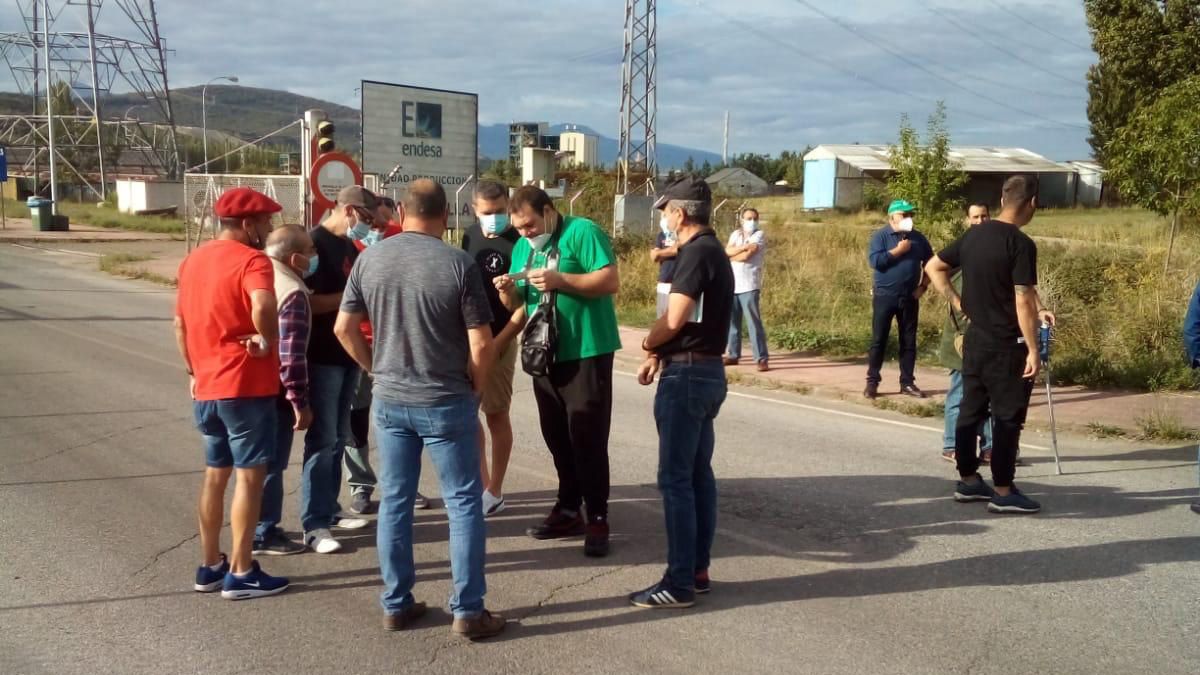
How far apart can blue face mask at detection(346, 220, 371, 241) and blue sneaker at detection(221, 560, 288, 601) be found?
1.83 m

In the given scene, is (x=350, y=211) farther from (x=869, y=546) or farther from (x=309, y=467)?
(x=869, y=546)

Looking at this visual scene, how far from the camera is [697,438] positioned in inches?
191

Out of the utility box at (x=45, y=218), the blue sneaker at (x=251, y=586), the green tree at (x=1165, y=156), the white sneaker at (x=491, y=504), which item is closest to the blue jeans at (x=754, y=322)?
the white sneaker at (x=491, y=504)

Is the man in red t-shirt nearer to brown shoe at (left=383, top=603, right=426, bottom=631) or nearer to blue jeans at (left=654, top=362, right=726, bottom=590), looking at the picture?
brown shoe at (left=383, top=603, right=426, bottom=631)

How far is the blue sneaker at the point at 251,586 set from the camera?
4977mm

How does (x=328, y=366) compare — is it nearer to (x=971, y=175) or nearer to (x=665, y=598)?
(x=665, y=598)

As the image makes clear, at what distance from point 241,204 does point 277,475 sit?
161cm

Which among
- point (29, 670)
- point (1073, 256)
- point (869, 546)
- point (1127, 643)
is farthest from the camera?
point (1073, 256)

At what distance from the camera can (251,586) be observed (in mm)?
5008

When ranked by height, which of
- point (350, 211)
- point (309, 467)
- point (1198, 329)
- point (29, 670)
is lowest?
point (29, 670)

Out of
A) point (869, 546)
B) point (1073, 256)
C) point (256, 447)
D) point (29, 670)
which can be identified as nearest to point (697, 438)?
point (869, 546)

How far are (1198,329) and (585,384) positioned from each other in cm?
417

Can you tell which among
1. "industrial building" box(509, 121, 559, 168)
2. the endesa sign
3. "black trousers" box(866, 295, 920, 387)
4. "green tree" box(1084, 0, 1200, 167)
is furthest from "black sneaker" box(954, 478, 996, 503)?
"industrial building" box(509, 121, 559, 168)

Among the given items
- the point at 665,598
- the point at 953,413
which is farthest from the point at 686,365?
the point at 953,413
